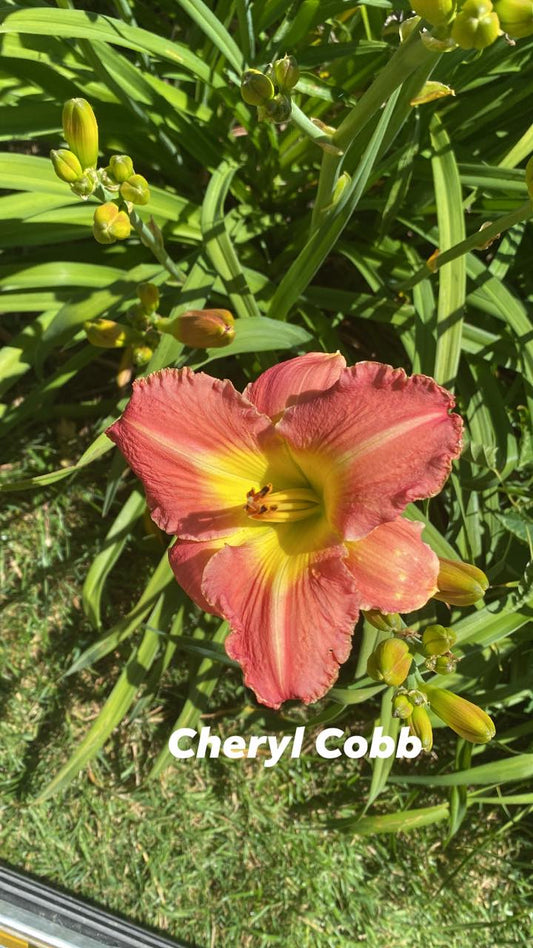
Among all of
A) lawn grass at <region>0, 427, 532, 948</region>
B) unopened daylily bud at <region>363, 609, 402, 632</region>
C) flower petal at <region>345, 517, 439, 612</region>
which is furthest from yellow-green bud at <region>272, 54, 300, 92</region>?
lawn grass at <region>0, 427, 532, 948</region>

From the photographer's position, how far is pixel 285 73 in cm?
92

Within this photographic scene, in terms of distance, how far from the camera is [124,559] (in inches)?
81.4

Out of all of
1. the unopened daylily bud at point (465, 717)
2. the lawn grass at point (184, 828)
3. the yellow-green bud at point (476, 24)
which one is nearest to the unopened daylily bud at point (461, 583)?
the unopened daylily bud at point (465, 717)

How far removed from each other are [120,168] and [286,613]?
68cm

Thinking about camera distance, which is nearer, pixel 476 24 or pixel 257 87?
pixel 476 24

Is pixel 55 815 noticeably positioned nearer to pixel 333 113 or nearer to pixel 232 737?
pixel 232 737

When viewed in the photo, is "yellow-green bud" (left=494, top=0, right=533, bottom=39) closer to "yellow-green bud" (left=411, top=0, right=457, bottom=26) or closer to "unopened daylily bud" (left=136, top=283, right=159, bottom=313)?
"yellow-green bud" (left=411, top=0, right=457, bottom=26)

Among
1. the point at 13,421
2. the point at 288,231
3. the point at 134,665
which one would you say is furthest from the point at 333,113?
the point at 134,665

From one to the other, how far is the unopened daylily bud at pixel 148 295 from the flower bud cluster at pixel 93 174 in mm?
169

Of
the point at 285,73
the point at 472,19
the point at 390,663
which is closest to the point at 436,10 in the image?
the point at 472,19

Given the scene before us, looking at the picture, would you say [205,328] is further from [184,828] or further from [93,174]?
[184,828]

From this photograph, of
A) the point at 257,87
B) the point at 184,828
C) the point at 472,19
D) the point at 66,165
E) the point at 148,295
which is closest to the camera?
the point at 472,19

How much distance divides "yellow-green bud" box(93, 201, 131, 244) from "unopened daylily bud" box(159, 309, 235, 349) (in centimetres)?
17

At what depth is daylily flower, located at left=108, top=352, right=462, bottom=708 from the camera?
0.92 m
